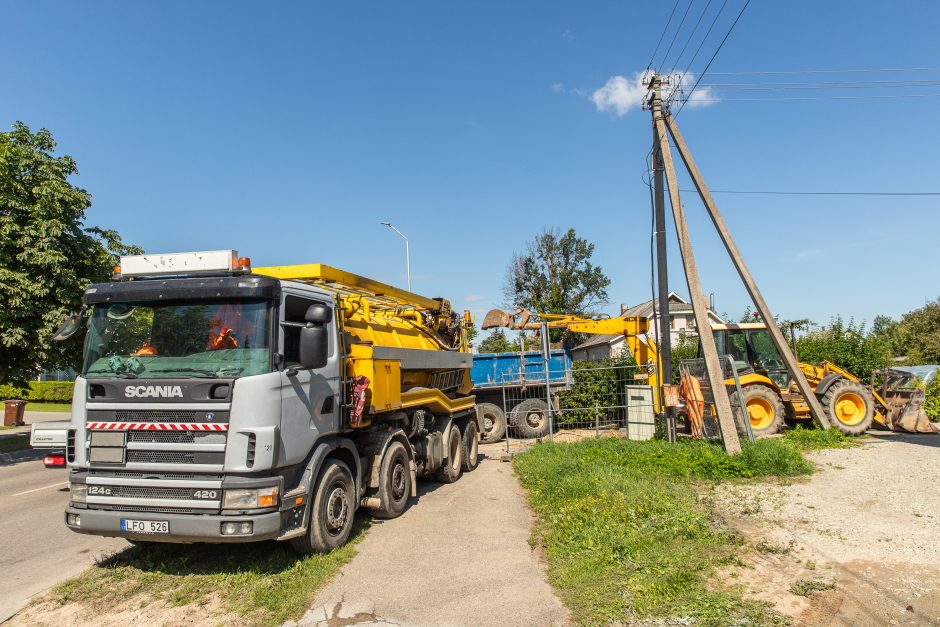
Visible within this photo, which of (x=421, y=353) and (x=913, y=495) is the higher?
(x=421, y=353)

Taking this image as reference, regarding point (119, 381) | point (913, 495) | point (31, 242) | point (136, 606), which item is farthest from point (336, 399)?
point (31, 242)

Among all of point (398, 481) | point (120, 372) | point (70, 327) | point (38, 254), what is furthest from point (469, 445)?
point (38, 254)

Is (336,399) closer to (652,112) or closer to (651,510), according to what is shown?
(651,510)

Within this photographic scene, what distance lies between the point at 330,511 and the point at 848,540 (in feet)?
17.0

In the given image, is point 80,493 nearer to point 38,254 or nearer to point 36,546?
point 36,546

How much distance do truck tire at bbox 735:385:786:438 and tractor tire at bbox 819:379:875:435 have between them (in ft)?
3.03

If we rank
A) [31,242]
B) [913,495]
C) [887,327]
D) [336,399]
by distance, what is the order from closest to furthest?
[336,399]
[913,495]
[31,242]
[887,327]

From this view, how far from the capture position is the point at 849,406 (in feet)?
41.9

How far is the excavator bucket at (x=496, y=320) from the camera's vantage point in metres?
14.1

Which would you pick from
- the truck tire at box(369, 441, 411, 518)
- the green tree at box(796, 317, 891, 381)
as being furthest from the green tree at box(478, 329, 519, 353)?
the truck tire at box(369, 441, 411, 518)

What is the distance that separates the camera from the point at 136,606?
15.8 ft

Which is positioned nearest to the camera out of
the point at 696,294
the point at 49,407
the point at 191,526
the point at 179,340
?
the point at 191,526

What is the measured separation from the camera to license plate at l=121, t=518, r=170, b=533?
4.93m

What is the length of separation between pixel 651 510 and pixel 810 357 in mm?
14989
